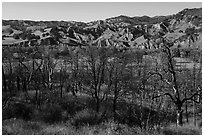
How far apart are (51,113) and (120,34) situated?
11603cm

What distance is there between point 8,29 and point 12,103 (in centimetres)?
9827

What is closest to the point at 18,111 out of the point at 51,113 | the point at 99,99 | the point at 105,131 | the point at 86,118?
the point at 51,113

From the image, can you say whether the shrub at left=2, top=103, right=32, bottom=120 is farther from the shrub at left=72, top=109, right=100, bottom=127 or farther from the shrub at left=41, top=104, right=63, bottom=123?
the shrub at left=72, top=109, right=100, bottom=127

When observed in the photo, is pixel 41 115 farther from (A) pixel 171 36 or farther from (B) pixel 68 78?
(A) pixel 171 36

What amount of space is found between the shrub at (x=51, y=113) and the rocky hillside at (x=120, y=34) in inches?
2651

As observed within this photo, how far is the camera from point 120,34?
13550 cm

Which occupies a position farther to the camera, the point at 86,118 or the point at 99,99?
the point at 99,99

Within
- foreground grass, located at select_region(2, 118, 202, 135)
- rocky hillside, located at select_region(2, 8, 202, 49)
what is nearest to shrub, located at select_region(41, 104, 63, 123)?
foreground grass, located at select_region(2, 118, 202, 135)

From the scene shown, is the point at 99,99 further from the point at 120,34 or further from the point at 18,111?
the point at 120,34

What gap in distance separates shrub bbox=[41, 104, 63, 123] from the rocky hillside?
67348 mm

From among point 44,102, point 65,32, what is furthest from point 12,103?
point 65,32

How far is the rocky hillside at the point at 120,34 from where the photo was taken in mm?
103625

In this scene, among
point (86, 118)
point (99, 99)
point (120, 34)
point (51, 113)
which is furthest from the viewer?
point (120, 34)

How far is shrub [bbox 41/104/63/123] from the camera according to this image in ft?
69.1
